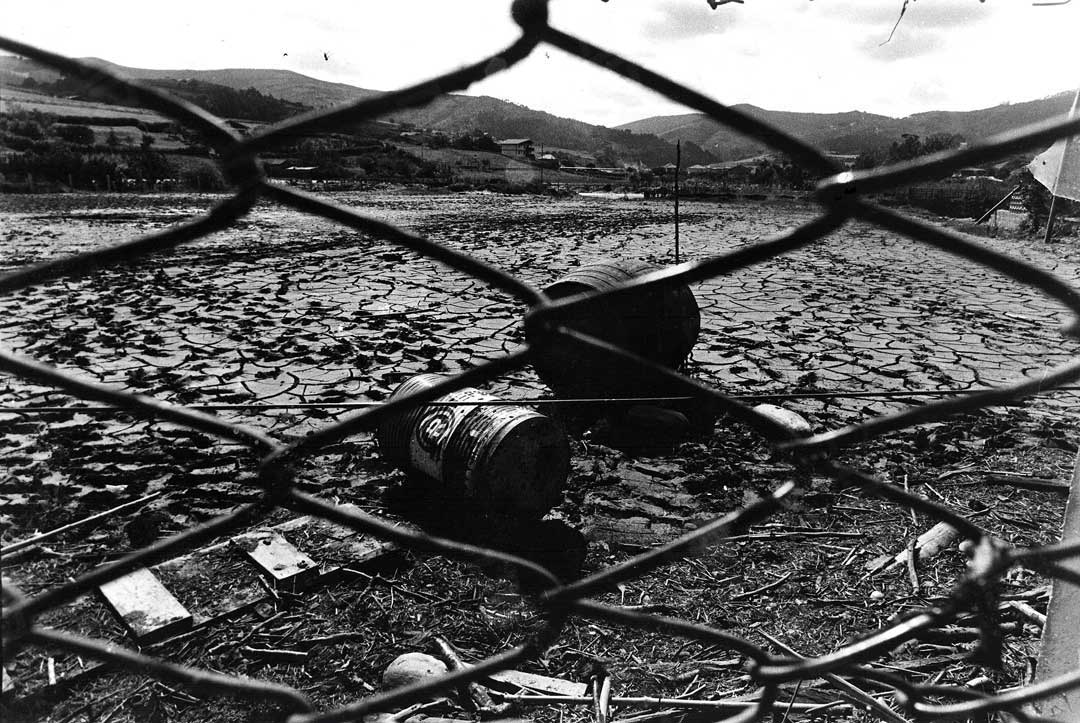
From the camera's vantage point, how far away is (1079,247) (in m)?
11.7

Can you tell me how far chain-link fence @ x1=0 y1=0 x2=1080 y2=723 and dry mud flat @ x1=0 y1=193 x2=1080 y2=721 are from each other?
1.44m

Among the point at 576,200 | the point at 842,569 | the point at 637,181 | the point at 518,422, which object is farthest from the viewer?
the point at 637,181

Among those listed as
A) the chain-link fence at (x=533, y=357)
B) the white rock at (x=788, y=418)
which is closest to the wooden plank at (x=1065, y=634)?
the chain-link fence at (x=533, y=357)

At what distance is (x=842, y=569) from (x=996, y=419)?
7.07 ft

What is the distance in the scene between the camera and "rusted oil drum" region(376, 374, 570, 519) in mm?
2781

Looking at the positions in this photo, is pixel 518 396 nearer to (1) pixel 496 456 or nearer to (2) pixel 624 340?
(2) pixel 624 340

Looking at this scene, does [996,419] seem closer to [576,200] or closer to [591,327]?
[591,327]

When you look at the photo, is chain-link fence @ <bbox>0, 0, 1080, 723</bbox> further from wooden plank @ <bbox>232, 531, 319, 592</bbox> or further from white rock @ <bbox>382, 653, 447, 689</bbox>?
wooden plank @ <bbox>232, 531, 319, 592</bbox>

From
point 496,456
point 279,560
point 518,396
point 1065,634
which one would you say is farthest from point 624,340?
point 1065,634

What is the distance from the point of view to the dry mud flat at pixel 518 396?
87.0 inches

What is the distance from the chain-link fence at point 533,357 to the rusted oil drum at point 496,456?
2048mm

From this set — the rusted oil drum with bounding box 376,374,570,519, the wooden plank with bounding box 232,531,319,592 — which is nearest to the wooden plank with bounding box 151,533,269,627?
the wooden plank with bounding box 232,531,319,592

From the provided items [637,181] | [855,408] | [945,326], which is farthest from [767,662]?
[637,181]

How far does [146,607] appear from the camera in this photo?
7.39 feet
